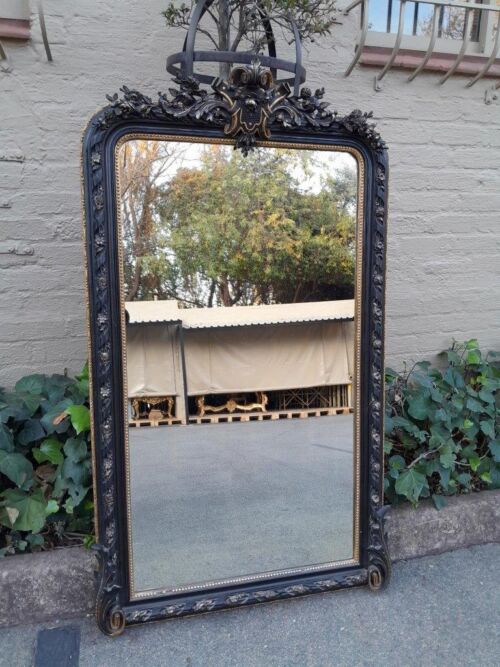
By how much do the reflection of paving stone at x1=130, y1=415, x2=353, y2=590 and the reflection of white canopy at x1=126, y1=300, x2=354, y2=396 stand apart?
18 cm

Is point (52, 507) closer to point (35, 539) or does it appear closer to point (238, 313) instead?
A: point (35, 539)

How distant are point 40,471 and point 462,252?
252cm

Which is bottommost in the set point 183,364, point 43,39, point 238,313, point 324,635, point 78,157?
point 324,635

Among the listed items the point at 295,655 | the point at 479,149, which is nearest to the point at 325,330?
the point at 295,655

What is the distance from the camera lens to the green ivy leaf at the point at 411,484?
2387 mm

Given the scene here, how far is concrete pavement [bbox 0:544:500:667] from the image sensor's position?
1.85 metres

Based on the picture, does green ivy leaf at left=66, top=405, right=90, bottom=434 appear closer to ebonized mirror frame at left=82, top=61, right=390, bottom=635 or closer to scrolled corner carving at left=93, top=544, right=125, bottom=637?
ebonized mirror frame at left=82, top=61, right=390, bottom=635

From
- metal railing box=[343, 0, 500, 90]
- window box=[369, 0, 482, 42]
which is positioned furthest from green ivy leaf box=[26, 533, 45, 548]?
window box=[369, 0, 482, 42]

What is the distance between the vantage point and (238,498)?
2148 millimetres

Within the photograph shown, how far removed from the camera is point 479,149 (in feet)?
9.71

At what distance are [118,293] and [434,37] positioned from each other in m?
2.10

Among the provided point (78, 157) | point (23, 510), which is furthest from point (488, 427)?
point (78, 157)

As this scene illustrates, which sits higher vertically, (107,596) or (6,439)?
(6,439)

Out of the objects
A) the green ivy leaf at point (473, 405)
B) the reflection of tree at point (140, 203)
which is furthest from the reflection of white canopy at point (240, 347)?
the green ivy leaf at point (473, 405)
